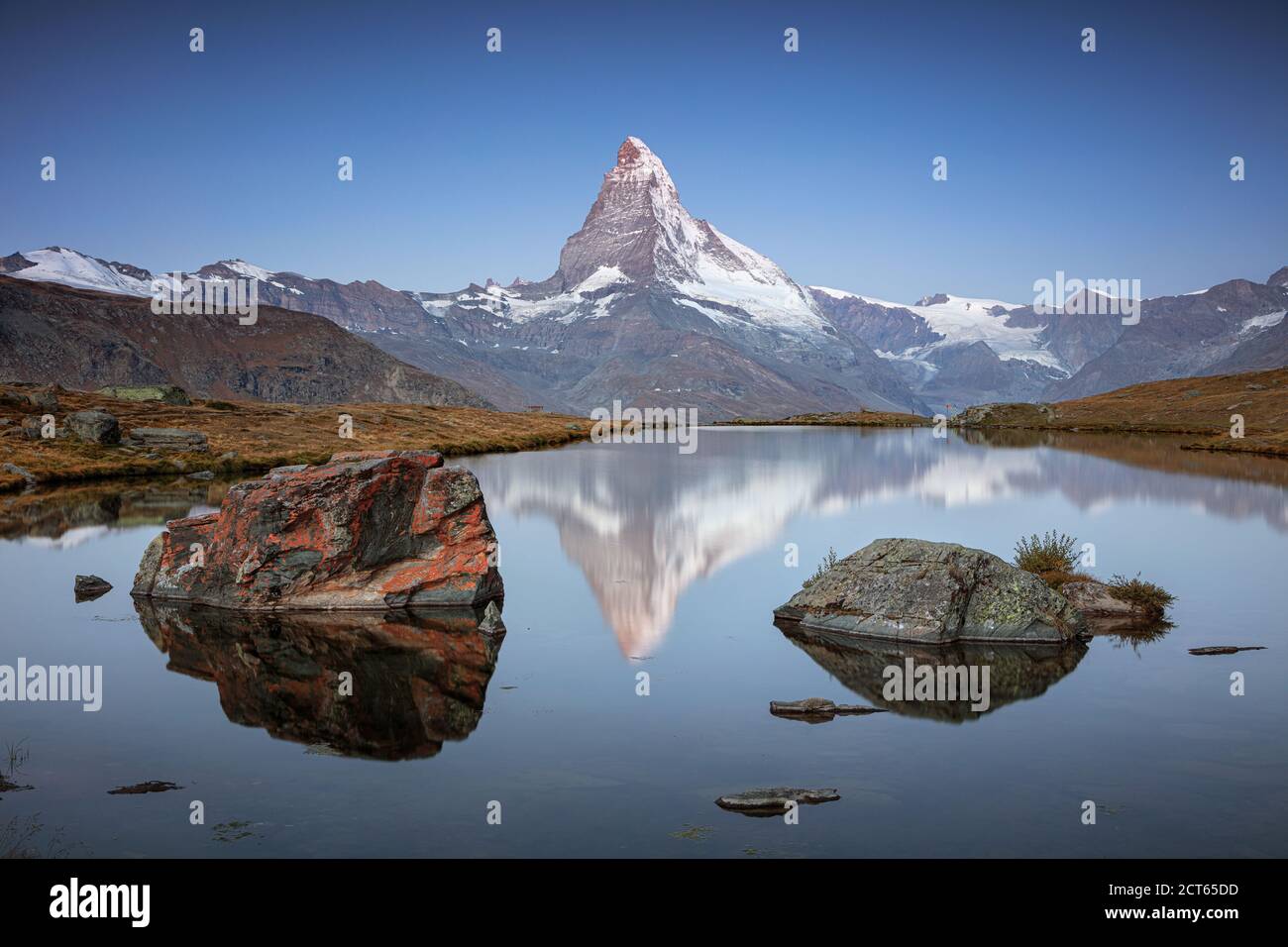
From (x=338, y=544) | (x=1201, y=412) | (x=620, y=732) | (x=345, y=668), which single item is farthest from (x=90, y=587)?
(x=1201, y=412)

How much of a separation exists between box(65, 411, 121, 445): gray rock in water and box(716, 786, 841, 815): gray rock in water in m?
73.9

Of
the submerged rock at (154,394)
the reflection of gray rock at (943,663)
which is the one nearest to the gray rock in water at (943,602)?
the reflection of gray rock at (943,663)

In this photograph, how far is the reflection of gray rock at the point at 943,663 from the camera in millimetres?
17203

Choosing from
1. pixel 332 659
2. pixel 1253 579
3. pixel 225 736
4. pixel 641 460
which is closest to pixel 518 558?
pixel 332 659

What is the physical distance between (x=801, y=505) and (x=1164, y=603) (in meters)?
24.5

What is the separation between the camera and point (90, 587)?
90.4 ft

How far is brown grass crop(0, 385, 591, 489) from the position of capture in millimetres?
67375

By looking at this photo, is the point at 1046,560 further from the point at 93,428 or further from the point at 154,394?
the point at 154,394

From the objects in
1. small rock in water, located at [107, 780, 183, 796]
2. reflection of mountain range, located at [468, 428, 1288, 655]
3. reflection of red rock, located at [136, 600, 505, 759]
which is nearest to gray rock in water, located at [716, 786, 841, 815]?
reflection of red rock, located at [136, 600, 505, 759]

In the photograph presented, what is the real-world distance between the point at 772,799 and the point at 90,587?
73.0ft

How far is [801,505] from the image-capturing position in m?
48.2

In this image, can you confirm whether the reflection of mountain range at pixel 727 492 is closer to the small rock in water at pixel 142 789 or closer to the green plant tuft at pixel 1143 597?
the small rock in water at pixel 142 789

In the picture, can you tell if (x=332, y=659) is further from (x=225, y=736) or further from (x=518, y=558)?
(x=518, y=558)

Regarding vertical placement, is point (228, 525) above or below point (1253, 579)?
above
